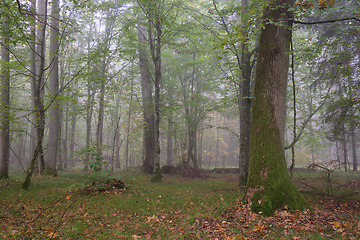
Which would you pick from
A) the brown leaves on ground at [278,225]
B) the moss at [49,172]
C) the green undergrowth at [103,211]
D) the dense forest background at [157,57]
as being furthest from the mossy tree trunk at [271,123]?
the moss at [49,172]

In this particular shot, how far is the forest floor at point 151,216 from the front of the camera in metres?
4.63

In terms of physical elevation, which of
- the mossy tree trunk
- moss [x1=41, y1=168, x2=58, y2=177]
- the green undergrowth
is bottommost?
the green undergrowth

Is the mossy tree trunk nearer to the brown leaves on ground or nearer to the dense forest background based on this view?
the brown leaves on ground

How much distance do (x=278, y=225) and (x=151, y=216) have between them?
335 cm

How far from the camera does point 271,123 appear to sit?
637 centimetres

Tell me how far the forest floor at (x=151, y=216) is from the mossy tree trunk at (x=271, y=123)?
414 mm

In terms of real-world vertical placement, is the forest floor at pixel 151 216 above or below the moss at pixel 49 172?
below

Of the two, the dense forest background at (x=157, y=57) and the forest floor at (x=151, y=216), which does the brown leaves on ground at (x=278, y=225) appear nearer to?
the forest floor at (x=151, y=216)

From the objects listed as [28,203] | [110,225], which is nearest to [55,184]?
[28,203]

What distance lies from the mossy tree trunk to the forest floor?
0.41 m

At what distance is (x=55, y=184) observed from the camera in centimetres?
1029

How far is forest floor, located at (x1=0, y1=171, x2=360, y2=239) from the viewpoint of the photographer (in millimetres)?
4633

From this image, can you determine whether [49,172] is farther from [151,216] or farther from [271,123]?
[271,123]

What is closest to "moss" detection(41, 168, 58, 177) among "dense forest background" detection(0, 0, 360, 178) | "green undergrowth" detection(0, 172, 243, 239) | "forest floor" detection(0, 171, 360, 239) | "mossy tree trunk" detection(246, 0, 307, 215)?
"dense forest background" detection(0, 0, 360, 178)
